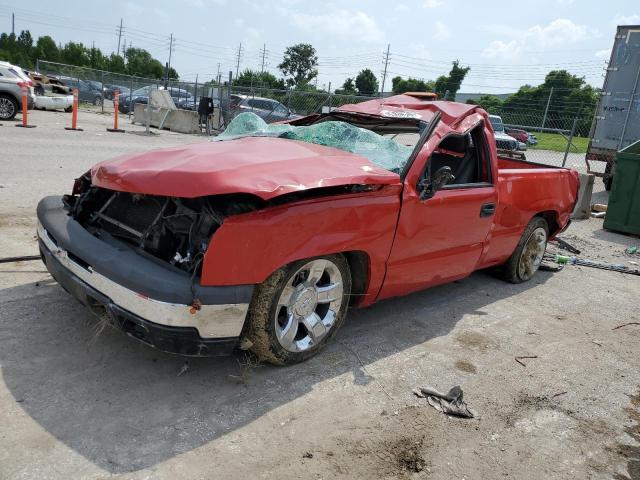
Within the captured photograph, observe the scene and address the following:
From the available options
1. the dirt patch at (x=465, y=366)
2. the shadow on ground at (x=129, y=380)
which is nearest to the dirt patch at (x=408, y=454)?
the shadow on ground at (x=129, y=380)

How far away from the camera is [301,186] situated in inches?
121

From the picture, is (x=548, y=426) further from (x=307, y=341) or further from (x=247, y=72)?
(x=247, y=72)

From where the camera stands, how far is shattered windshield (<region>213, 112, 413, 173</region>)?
3965 mm

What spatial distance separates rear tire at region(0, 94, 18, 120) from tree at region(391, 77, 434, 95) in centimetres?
4557

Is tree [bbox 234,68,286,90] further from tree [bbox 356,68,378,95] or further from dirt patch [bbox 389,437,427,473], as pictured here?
dirt patch [bbox 389,437,427,473]

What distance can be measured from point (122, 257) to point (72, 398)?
79 cm

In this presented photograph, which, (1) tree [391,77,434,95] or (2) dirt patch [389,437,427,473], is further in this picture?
(1) tree [391,77,434,95]

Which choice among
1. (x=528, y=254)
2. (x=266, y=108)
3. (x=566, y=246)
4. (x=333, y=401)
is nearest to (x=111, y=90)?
(x=266, y=108)

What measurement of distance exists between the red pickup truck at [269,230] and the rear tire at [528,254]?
1152 mm

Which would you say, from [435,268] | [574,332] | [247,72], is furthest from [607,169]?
[247,72]

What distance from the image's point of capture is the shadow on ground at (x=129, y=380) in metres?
2.67

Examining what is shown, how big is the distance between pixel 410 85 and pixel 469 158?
62.5 metres

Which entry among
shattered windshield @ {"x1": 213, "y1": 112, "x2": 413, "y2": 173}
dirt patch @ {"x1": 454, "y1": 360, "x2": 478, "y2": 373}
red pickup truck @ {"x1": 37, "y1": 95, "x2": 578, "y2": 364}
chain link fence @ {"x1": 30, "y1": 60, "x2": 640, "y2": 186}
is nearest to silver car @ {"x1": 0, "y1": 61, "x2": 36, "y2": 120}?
chain link fence @ {"x1": 30, "y1": 60, "x2": 640, "y2": 186}

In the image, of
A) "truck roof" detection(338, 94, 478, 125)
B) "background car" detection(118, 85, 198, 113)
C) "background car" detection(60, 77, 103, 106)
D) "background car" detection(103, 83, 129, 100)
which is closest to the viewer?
"truck roof" detection(338, 94, 478, 125)
